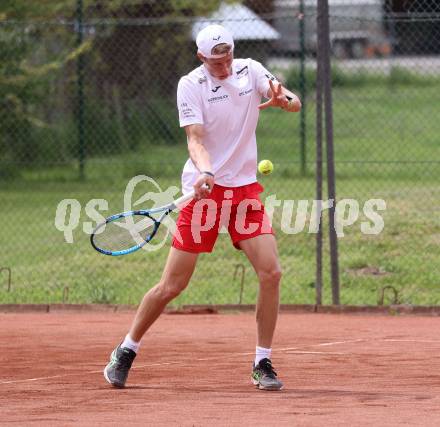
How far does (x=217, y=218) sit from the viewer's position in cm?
727

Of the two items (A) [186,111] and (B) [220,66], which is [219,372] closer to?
(A) [186,111]

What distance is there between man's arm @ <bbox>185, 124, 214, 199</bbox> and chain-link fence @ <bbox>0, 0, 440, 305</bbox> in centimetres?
430

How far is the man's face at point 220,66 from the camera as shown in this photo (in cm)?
712

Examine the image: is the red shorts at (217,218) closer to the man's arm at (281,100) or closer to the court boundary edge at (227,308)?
the man's arm at (281,100)

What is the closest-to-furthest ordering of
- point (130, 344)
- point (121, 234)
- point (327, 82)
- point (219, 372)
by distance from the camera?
point (130, 344), point (219, 372), point (121, 234), point (327, 82)

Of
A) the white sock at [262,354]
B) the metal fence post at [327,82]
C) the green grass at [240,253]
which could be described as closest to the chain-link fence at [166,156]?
the green grass at [240,253]

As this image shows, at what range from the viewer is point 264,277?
722cm

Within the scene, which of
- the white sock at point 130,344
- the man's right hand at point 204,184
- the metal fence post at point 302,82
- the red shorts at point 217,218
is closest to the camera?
the man's right hand at point 204,184

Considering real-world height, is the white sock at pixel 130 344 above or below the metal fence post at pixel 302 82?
below

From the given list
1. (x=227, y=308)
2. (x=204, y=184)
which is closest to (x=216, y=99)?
(x=204, y=184)

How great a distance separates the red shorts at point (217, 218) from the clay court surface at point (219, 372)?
2.78 ft

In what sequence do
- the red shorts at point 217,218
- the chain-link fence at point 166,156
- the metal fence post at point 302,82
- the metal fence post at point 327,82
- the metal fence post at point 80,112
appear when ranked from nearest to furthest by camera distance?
the red shorts at point 217,218
the metal fence post at point 327,82
the chain-link fence at point 166,156
the metal fence post at point 302,82
the metal fence post at point 80,112

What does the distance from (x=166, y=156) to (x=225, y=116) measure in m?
9.65

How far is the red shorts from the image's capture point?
23.8 ft
